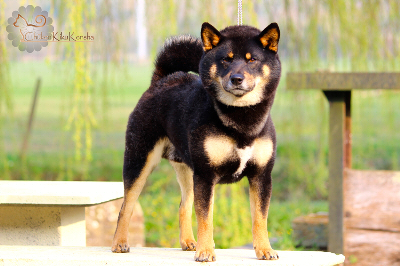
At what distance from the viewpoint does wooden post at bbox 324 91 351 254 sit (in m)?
3.93

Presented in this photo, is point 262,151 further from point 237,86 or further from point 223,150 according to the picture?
point 237,86

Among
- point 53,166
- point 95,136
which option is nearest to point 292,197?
point 95,136

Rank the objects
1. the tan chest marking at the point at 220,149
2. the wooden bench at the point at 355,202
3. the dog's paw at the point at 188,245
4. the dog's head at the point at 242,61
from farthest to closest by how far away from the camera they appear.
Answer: the wooden bench at the point at 355,202
the dog's paw at the point at 188,245
the tan chest marking at the point at 220,149
the dog's head at the point at 242,61

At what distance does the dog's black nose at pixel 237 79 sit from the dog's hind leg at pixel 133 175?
2.45ft

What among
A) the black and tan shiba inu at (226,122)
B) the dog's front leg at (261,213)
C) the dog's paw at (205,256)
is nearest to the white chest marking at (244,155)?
the black and tan shiba inu at (226,122)

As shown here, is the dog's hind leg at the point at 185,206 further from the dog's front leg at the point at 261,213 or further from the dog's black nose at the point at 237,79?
the dog's black nose at the point at 237,79

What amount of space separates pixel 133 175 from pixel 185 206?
0.35 meters

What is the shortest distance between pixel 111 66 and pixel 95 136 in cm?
278

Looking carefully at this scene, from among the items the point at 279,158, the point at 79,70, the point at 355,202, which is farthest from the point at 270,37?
the point at 279,158

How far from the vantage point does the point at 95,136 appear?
6.91 meters

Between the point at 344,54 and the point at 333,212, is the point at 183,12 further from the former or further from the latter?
the point at 333,212

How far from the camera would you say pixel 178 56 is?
2.78 metres

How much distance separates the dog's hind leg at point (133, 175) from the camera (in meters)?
2.56

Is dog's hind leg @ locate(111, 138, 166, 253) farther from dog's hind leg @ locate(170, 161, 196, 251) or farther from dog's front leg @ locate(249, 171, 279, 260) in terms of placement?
dog's front leg @ locate(249, 171, 279, 260)
